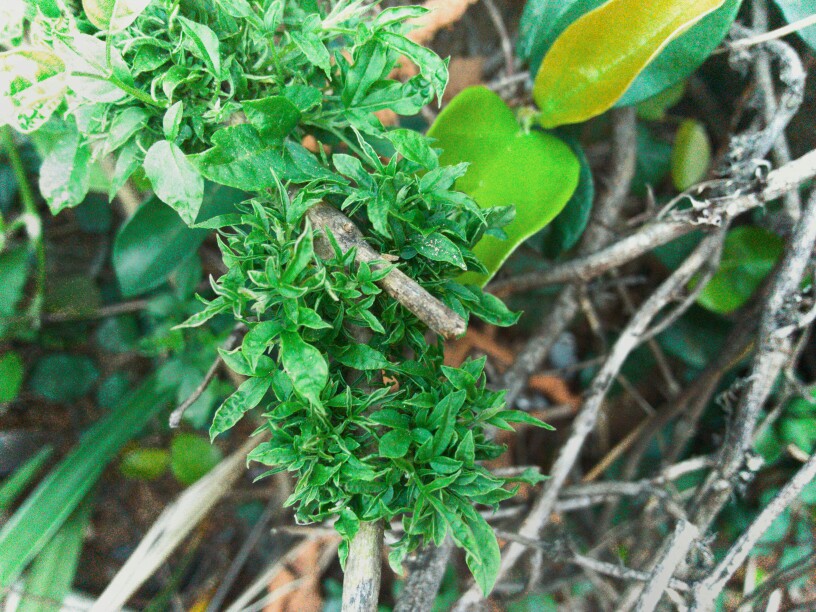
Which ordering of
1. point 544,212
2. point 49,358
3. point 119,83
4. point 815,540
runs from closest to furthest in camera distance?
1. point 119,83
2. point 544,212
3. point 815,540
4. point 49,358

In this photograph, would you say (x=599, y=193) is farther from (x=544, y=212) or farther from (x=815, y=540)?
(x=815, y=540)

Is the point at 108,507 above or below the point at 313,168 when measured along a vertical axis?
below

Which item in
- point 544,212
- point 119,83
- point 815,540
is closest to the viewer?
point 119,83

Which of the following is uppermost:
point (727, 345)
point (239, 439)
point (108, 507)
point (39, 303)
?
point (727, 345)

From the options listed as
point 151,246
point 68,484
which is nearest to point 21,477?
point 68,484

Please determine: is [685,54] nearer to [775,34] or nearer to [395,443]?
[775,34]

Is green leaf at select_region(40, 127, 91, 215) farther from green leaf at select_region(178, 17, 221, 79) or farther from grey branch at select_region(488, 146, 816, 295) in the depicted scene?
grey branch at select_region(488, 146, 816, 295)

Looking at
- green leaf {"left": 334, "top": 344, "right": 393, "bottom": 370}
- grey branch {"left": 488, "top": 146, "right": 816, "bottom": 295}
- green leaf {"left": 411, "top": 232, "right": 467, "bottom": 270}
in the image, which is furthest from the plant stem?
grey branch {"left": 488, "top": 146, "right": 816, "bottom": 295}

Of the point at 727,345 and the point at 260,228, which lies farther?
the point at 727,345

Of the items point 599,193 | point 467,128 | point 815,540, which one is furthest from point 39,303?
point 815,540
